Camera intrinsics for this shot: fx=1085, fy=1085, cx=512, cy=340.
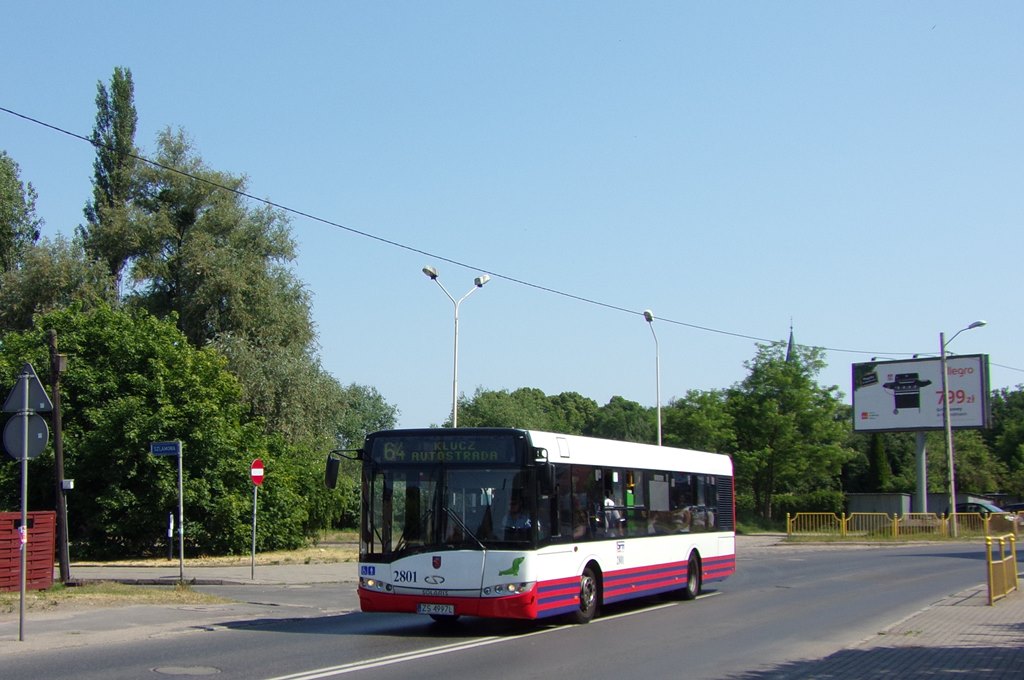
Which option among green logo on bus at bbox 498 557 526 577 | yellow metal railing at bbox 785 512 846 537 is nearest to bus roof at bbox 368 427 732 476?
green logo on bus at bbox 498 557 526 577

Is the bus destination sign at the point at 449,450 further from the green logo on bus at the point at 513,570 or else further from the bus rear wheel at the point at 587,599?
the bus rear wheel at the point at 587,599

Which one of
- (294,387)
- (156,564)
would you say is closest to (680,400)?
(294,387)

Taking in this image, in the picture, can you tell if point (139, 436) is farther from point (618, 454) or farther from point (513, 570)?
point (513, 570)

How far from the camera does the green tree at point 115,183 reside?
45500mm

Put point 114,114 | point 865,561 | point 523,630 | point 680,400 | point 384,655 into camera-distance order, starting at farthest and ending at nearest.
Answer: point 680,400, point 114,114, point 865,561, point 523,630, point 384,655

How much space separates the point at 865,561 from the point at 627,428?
302 ft

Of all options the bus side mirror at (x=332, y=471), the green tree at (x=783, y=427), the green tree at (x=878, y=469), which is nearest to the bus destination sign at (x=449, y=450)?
the bus side mirror at (x=332, y=471)

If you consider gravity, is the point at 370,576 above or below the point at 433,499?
below

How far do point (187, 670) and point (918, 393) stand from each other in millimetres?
48742

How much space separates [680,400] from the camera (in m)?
74.4

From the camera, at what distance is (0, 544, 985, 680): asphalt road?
11375mm

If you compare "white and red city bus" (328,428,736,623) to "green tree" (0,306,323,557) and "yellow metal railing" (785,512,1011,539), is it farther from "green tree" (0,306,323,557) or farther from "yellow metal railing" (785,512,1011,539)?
"yellow metal railing" (785,512,1011,539)

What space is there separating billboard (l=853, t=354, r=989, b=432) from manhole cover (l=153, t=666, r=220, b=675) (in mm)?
46452

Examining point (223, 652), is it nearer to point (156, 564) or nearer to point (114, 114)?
point (156, 564)
